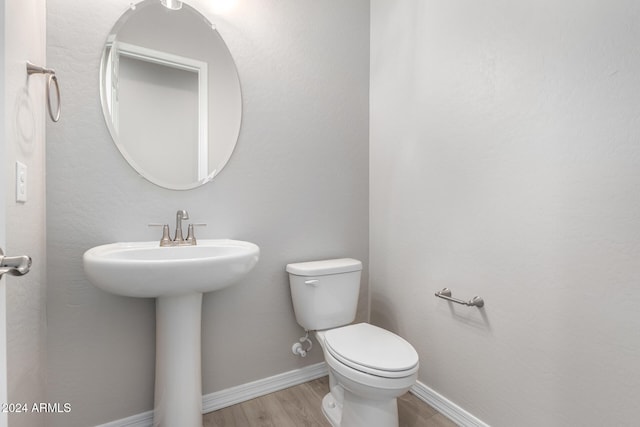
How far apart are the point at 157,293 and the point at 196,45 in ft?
3.75

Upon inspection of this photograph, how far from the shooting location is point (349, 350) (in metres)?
1.21

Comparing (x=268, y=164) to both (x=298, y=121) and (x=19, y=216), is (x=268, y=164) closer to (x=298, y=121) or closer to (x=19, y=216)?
(x=298, y=121)

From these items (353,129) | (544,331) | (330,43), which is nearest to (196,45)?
(330,43)

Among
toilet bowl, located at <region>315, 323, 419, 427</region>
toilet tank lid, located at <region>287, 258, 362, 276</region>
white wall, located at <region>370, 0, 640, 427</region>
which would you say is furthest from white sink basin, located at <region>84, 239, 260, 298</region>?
white wall, located at <region>370, 0, 640, 427</region>

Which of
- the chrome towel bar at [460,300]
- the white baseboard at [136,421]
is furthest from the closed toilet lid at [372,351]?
the white baseboard at [136,421]

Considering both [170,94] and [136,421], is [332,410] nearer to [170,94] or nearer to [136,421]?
[136,421]

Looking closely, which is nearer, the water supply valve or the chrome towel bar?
the chrome towel bar

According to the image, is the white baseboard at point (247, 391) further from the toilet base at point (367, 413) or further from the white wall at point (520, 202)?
the white wall at point (520, 202)

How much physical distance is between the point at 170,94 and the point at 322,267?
110cm

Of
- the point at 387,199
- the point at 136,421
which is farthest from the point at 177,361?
the point at 387,199

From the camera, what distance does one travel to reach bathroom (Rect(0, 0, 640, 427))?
0.93m

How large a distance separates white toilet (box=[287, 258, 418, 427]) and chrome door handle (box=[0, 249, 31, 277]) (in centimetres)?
101

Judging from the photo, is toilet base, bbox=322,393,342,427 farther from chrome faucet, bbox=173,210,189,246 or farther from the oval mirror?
the oval mirror

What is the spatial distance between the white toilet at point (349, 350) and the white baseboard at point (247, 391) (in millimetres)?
243
